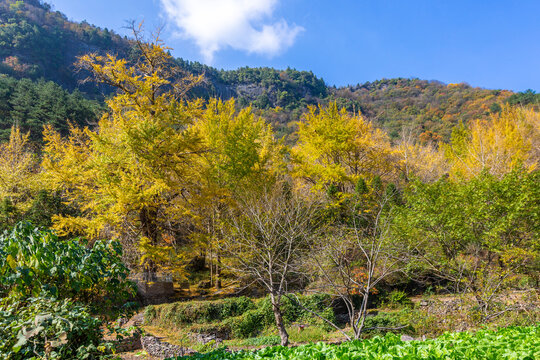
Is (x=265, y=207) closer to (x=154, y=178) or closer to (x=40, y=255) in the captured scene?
(x=154, y=178)

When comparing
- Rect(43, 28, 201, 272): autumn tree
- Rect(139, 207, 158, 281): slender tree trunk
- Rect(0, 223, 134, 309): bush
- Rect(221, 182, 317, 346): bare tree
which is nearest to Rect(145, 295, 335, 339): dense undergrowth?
Rect(221, 182, 317, 346): bare tree

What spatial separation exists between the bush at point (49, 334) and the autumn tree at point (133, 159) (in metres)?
6.96

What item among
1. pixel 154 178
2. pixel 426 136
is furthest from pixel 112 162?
pixel 426 136

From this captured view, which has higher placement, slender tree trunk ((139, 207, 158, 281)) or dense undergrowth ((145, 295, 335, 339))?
slender tree trunk ((139, 207, 158, 281))

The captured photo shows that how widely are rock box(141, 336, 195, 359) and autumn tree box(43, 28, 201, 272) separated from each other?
3.10m

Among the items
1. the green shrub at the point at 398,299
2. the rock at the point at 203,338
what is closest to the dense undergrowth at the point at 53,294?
the rock at the point at 203,338

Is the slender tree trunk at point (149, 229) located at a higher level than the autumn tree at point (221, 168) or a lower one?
lower

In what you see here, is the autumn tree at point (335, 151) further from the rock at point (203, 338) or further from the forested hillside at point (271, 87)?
the forested hillside at point (271, 87)

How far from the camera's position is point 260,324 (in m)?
10.1

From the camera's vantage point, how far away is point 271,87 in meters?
75.5

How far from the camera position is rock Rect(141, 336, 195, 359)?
265 inches

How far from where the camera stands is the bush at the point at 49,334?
262cm

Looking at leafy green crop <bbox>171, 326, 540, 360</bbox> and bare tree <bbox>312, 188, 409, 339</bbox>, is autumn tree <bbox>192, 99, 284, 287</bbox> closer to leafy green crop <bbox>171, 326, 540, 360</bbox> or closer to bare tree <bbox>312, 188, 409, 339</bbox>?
bare tree <bbox>312, 188, 409, 339</bbox>

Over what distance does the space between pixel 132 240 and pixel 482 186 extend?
483 inches
